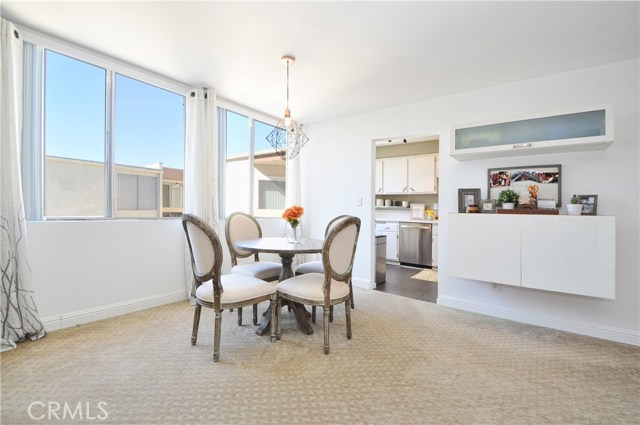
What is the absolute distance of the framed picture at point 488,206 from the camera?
9.98ft

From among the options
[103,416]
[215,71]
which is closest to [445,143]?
[215,71]

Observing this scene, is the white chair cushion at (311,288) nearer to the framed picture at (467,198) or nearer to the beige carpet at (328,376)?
the beige carpet at (328,376)

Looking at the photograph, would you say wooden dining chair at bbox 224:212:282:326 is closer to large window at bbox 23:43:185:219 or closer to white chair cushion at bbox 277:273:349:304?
white chair cushion at bbox 277:273:349:304

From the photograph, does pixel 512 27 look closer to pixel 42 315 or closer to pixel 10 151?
pixel 10 151

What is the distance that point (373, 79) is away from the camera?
3047 mm

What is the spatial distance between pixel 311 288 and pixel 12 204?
2415mm

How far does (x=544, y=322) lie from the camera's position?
9.33 feet

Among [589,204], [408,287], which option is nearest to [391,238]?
[408,287]

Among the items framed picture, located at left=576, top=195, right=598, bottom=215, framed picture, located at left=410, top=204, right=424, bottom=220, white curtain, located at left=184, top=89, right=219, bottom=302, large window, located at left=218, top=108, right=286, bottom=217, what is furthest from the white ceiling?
framed picture, located at left=410, top=204, right=424, bottom=220

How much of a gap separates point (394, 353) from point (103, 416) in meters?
1.88

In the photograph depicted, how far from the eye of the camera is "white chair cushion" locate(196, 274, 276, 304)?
2.16 m

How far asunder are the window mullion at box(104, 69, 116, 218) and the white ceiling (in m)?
0.34

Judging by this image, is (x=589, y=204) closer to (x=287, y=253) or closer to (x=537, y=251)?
(x=537, y=251)

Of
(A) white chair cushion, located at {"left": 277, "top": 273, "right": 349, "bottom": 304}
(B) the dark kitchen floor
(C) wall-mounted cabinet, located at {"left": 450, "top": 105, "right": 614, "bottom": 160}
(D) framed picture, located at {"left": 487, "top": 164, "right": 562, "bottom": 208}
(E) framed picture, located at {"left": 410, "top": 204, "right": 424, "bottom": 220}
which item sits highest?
(C) wall-mounted cabinet, located at {"left": 450, "top": 105, "right": 614, "bottom": 160}
